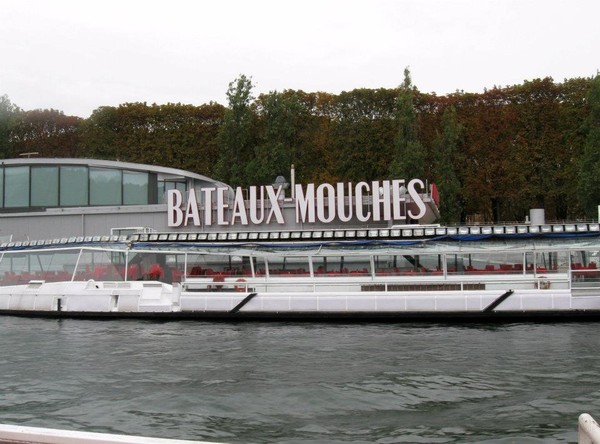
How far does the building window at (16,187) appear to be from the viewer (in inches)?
1783

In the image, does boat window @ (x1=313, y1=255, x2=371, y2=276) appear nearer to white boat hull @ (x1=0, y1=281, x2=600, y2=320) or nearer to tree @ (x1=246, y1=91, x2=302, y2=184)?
white boat hull @ (x1=0, y1=281, x2=600, y2=320)

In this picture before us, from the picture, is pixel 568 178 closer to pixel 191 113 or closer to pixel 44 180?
pixel 191 113

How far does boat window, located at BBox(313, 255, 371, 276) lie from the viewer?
29156 mm

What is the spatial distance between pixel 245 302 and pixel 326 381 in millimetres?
12422

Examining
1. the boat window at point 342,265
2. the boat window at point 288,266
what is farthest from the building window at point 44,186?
the boat window at point 342,265

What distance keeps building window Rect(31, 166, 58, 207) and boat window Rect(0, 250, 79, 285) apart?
12.7 m

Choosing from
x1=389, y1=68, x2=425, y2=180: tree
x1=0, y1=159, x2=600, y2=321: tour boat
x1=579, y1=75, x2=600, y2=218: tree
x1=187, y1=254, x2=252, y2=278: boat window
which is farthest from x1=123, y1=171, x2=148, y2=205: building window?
x1=579, y1=75, x2=600, y2=218: tree

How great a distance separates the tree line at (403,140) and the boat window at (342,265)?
31.6m

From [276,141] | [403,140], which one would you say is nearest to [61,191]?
[276,141]

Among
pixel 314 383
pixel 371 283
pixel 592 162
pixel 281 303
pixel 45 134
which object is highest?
pixel 45 134

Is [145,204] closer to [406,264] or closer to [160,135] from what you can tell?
[406,264]

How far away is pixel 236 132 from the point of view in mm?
64688

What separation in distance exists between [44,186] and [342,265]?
83.0 feet

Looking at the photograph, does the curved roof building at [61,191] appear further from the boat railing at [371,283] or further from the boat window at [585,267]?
the boat window at [585,267]
